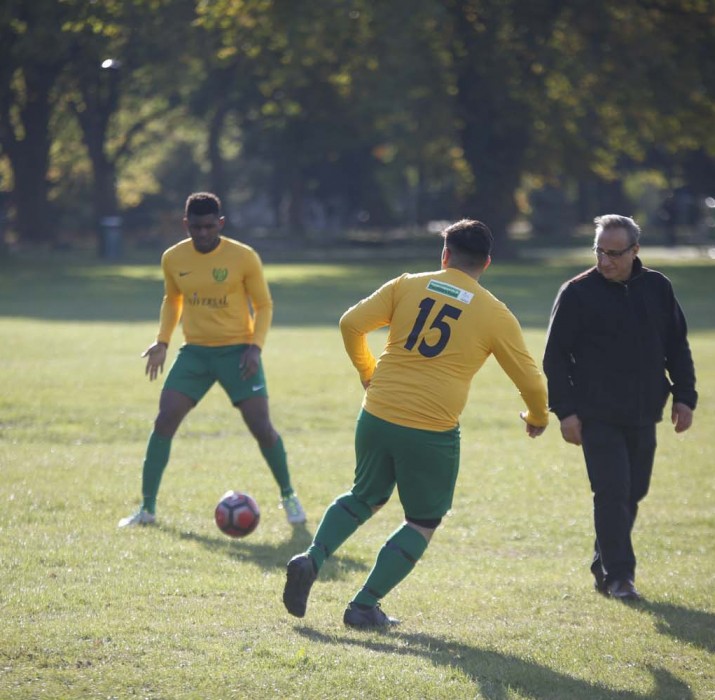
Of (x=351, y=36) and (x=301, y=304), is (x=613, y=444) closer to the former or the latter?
(x=301, y=304)

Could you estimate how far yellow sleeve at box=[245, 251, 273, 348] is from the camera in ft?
29.9

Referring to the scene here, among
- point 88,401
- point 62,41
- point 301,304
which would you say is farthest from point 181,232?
point 88,401

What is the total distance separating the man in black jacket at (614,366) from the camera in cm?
719

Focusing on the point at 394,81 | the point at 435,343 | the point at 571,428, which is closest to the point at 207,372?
the point at 571,428

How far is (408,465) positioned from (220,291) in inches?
128

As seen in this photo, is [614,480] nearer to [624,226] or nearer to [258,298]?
[624,226]

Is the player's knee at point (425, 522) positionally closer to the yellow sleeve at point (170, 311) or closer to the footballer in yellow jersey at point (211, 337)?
the footballer in yellow jersey at point (211, 337)

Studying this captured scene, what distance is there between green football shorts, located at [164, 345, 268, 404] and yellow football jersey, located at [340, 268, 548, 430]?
2.97 meters

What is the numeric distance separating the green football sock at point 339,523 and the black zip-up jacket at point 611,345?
1.45 meters

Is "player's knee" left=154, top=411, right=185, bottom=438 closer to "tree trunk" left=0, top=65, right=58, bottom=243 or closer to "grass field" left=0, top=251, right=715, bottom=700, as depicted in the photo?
"grass field" left=0, top=251, right=715, bottom=700

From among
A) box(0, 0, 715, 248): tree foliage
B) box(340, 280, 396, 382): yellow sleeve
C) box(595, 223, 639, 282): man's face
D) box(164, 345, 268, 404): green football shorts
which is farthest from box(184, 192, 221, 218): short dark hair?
box(0, 0, 715, 248): tree foliage

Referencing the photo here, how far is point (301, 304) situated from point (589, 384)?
23159mm

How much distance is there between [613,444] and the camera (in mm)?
7277

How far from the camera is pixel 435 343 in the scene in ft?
20.3
